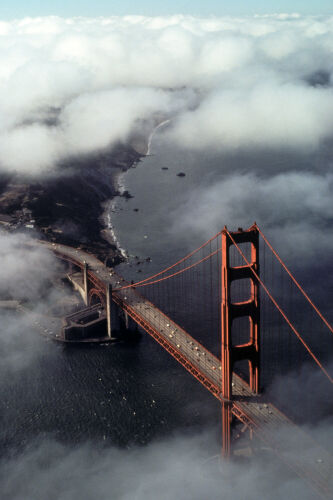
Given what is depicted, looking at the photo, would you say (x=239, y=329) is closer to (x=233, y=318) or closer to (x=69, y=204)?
(x=233, y=318)

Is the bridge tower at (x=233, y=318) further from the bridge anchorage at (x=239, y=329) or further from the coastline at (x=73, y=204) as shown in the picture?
the coastline at (x=73, y=204)

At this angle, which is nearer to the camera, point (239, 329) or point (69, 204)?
point (239, 329)

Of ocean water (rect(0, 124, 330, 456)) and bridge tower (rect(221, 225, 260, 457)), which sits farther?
ocean water (rect(0, 124, 330, 456))

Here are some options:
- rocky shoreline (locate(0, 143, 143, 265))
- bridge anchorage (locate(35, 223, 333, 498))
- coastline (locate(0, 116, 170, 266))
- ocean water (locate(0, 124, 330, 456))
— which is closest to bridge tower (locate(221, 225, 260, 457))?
bridge anchorage (locate(35, 223, 333, 498))

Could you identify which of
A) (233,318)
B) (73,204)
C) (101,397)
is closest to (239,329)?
(101,397)

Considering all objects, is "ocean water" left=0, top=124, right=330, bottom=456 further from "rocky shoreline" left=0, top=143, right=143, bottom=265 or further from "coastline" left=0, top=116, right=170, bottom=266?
"rocky shoreline" left=0, top=143, right=143, bottom=265
